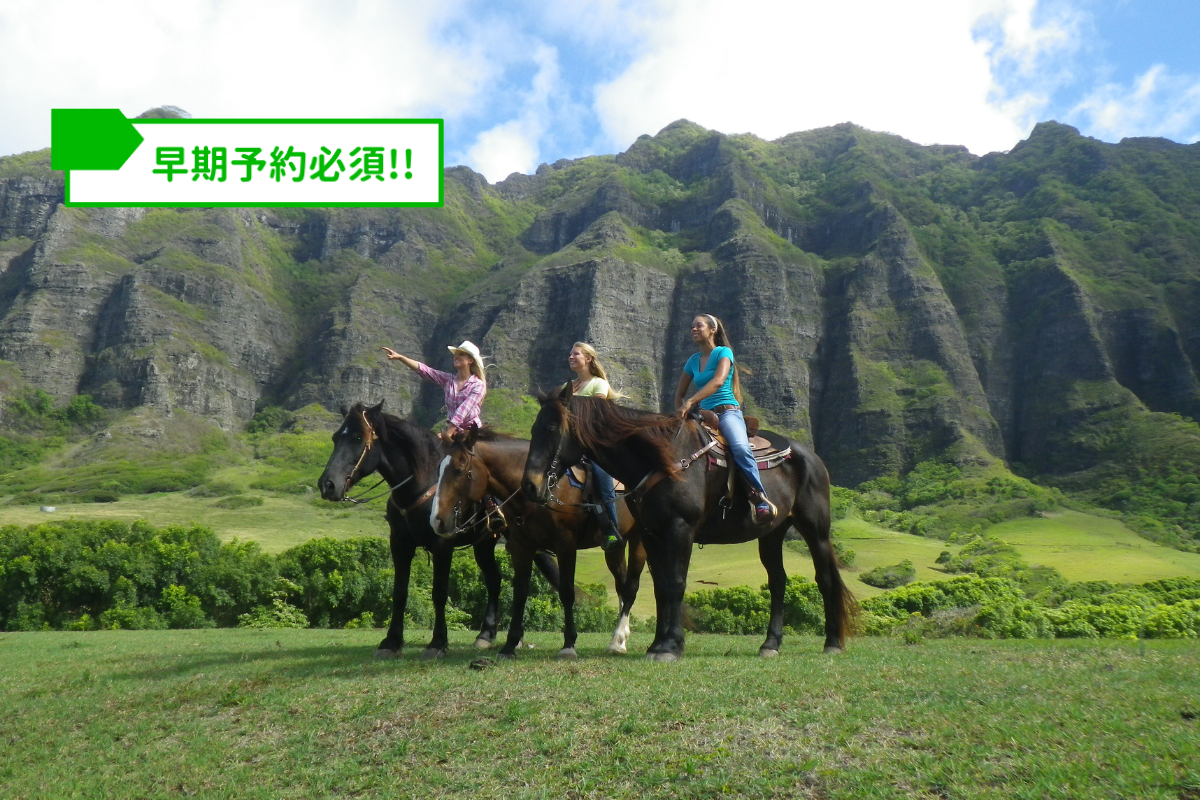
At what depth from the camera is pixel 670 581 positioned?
7988mm

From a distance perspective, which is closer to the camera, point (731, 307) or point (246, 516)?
point (246, 516)

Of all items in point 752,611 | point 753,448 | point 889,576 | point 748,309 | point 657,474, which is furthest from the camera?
point 748,309

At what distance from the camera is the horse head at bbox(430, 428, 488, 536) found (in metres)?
8.03

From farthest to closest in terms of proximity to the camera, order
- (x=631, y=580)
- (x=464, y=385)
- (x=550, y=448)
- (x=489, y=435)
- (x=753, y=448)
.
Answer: (x=464, y=385) < (x=631, y=580) < (x=489, y=435) < (x=753, y=448) < (x=550, y=448)

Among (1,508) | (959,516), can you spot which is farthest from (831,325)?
(1,508)

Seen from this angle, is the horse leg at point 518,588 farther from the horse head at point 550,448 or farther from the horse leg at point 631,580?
the horse head at point 550,448

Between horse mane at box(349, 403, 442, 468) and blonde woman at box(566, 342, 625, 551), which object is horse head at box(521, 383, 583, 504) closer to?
blonde woman at box(566, 342, 625, 551)

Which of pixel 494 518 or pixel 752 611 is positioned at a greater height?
pixel 494 518

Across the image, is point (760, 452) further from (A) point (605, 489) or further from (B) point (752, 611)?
(B) point (752, 611)

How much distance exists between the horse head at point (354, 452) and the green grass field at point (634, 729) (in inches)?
85.2

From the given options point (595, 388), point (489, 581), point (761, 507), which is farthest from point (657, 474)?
point (489, 581)

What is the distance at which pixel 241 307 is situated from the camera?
462 feet

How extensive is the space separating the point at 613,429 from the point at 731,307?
449 feet

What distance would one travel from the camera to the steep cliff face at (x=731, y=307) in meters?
124
